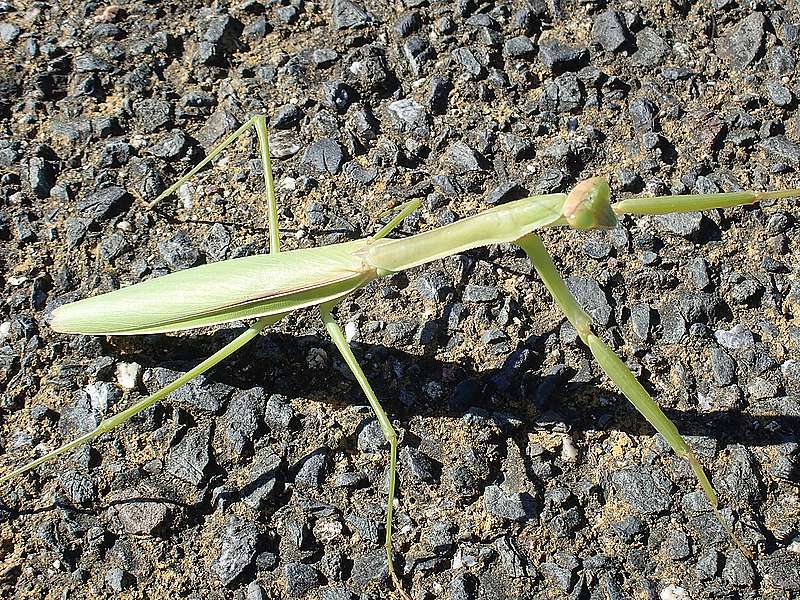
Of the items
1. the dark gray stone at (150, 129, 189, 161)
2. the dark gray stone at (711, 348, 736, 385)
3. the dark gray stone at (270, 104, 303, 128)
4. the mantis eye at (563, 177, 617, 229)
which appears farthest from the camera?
the dark gray stone at (270, 104, 303, 128)

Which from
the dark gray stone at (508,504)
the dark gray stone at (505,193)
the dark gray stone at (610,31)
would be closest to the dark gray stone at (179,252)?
the dark gray stone at (505,193)

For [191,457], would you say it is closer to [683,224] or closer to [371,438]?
[371,438]

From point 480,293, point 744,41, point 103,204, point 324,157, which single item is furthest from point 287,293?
point 744,41

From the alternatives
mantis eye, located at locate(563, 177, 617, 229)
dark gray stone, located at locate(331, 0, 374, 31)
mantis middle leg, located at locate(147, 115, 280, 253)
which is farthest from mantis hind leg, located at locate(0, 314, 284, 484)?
dark gray stone, located at locate(331, 0, 374, 31)

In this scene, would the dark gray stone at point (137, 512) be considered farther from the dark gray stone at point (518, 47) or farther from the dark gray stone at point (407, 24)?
the dark gray stone at point (518, 47)

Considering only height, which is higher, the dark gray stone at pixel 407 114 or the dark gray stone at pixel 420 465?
the dark gray stone at pixel 407 114

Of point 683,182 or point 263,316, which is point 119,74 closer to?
point 263,316

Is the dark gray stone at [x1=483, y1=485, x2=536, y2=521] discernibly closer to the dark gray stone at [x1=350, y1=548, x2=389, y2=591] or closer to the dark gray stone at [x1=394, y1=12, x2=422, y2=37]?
the dark gray stone at [x1=350, y1=548, x2=389, y2=591]

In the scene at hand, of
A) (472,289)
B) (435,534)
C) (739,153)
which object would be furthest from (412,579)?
(739,153)
